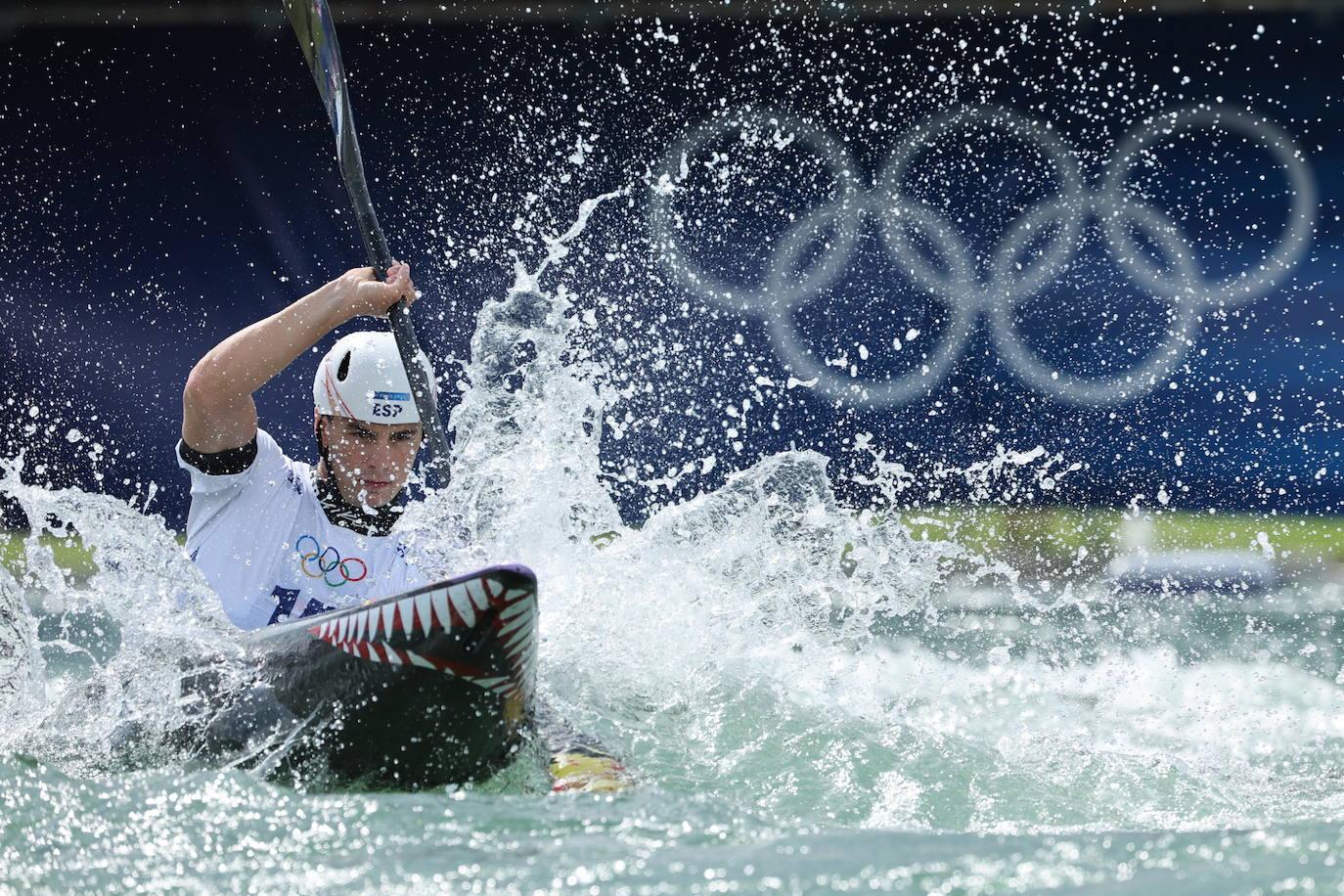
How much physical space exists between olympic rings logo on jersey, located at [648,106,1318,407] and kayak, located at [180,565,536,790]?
476 cm

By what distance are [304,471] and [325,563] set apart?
32 centimetres

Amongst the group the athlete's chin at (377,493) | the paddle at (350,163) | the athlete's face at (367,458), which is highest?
the paddle at (350,163)

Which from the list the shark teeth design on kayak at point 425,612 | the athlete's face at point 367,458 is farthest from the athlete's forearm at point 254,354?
the shark teeth design on kayak at point 425,612

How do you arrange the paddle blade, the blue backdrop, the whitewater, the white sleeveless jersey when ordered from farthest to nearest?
the blue backdrop, the paddle blade, the white sleeveless jersey, the whitewater

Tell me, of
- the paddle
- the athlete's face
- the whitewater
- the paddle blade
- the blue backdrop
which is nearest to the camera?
the whitewater

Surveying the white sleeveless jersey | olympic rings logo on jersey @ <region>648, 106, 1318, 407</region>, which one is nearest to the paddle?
the white sleeveless jersey

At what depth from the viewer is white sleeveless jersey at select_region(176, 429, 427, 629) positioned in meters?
3.39

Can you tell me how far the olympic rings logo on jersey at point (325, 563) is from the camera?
3.47 meters

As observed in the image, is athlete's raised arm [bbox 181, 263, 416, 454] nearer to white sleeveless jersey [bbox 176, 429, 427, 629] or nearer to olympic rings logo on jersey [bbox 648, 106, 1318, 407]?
white sleeveless jersey [bbox 176, 429, 427, 629]

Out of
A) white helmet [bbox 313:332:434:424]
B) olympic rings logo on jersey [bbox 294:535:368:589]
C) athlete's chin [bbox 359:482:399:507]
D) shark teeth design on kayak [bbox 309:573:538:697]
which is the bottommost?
shark teeth design on kayak [bbox 309:573:538:697]

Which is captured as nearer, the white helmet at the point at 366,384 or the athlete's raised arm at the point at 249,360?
the athlete's raised arm at the point at 249,360

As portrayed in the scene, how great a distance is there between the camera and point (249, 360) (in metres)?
3.14

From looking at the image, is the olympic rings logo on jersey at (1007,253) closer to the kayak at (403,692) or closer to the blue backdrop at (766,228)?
the blue backdrop at (766,228)

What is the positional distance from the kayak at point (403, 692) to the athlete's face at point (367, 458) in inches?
30.0
